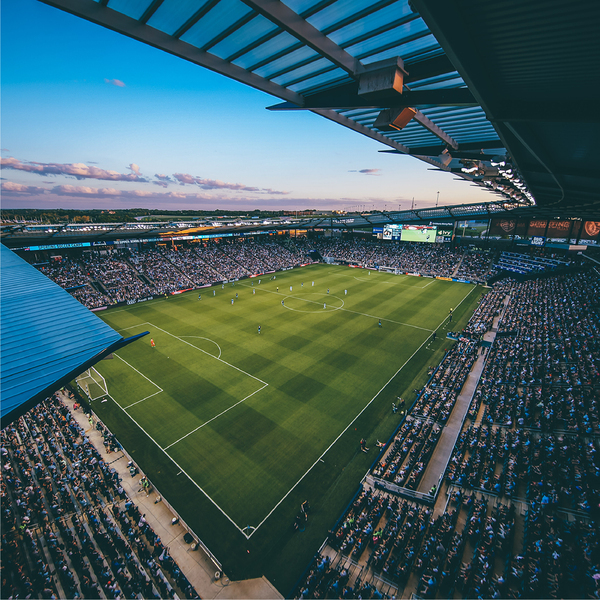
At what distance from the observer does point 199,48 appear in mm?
6457

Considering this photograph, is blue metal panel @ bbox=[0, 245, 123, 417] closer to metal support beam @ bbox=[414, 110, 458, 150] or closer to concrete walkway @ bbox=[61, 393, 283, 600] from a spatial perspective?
concrete walkway @ bbox=[61, 393, 283, 600]

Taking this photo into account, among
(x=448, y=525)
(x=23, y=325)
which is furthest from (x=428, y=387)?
(x=23, y=325)

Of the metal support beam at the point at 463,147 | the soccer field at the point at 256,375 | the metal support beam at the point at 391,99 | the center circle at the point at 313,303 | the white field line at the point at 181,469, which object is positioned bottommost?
the white field line at the point at 181,469

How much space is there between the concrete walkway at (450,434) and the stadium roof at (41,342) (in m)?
15.4

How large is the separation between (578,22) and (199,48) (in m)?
6.58

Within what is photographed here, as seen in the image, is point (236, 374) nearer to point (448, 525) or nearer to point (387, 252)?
point (448, 525)

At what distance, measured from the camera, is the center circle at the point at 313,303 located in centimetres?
3888

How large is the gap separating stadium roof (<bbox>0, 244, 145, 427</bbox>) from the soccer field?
8.24 metres

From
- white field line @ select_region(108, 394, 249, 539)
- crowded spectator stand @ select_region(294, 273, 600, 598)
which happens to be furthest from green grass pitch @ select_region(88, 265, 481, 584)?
crowded spectator stand @ select_region(294, 273, 600, 598)

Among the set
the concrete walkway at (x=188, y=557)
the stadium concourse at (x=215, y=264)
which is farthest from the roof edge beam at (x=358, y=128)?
the stadium concourse at (x=215, y=264)

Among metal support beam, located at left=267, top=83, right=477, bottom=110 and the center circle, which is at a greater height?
metal support beam, located at left=267, top=83, right=477, bottom=110

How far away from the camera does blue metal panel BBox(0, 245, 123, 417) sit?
961cm

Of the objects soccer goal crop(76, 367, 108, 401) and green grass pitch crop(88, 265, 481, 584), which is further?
soccer goal crop(76, 367, 108, 401)

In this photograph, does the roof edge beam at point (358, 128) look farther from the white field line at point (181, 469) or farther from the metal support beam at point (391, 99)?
the white field line at point (181, 469)
